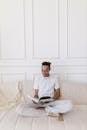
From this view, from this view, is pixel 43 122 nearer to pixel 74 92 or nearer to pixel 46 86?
pixel 46 86

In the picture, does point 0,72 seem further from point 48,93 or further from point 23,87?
point 48,93

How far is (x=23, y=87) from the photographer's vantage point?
340cm

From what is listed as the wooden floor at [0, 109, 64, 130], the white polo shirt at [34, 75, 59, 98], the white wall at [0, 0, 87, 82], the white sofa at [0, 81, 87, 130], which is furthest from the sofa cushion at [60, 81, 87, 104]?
the wooden floor at [0, 109, 64, 130]

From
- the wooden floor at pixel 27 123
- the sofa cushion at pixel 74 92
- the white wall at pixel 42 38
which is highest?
the white wall at pixel 42 38

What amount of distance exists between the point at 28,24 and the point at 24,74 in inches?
27.9

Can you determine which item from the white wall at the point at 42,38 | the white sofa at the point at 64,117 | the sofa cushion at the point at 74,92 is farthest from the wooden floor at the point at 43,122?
the white wall at the point at 42,38

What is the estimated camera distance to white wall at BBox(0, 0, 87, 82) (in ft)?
11.6

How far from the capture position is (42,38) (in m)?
3.62

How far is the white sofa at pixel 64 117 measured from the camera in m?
2.54

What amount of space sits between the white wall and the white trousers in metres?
0.70

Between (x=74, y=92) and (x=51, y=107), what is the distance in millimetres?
512

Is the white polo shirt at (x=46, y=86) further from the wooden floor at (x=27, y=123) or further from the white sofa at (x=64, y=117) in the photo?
the wooden floor at (x=27, y=123)

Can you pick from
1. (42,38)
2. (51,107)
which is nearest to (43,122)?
(51,107)

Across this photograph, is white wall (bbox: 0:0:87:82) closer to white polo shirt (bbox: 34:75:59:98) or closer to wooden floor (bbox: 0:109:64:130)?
white polo shirt (bbox: 34:75:59:98)
